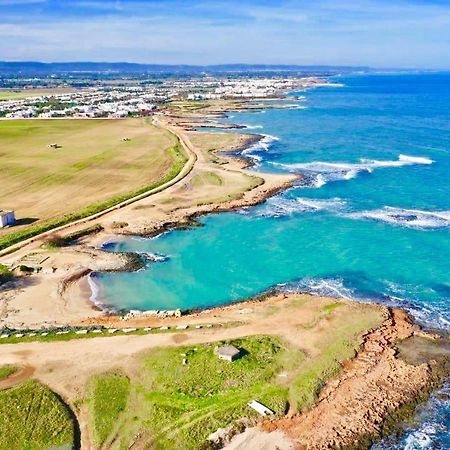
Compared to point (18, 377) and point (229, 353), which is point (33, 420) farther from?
point (229, 353)

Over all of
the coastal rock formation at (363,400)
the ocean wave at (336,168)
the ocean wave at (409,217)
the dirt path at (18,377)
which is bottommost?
the coastal rock formation at (363,400)

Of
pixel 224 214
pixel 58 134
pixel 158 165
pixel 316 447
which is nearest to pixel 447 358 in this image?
pixel 316 447

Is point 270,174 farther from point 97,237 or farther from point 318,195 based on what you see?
point 97,237

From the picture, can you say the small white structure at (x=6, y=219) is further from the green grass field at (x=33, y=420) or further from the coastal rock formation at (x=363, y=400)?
the coastal rock formation at (x=363, y=400)

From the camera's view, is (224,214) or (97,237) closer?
(97,237)

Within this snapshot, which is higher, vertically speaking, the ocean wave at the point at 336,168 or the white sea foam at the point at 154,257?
the ocean wave at the point at 336,168

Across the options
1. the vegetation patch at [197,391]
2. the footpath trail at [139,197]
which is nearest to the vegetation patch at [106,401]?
the vegetation patch at [197,391]

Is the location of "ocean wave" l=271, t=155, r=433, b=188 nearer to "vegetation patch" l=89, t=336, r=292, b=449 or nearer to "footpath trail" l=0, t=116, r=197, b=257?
"footpath trail" l=0, t=116, r=197, b=257
